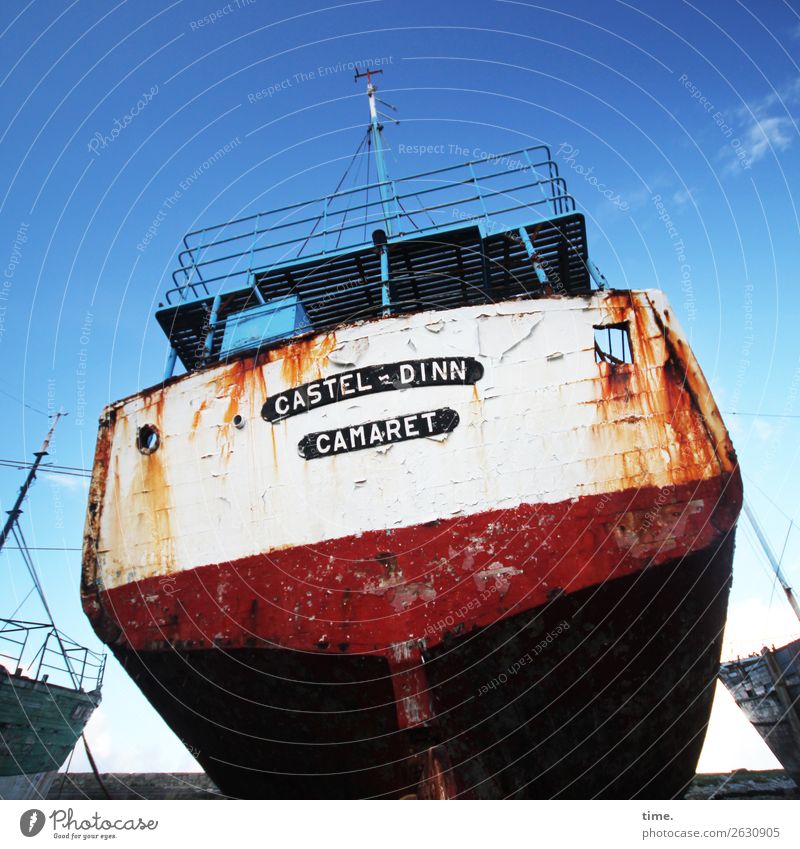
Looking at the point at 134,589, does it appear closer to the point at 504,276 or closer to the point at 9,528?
the point at 504,276

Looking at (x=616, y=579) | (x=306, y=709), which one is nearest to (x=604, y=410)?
(x=616, y=579)

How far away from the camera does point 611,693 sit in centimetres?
441

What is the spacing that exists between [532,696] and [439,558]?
126 centimetres

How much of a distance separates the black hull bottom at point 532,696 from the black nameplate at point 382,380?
204 centimetres

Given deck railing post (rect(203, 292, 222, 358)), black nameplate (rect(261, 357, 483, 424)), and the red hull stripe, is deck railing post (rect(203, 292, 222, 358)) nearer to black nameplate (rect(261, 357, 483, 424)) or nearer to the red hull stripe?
black nameplate (rect(261, 357, 483, 424))

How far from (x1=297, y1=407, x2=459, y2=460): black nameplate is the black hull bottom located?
1.66 metres

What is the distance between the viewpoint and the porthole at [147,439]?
5.95 metres

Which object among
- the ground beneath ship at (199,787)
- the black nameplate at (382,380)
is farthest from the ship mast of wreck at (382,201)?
the ground beneath ship at (199,787)

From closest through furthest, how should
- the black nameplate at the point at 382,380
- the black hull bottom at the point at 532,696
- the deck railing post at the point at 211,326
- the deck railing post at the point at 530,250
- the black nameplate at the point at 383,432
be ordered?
the black hull bottom at the point at 532,696
the black nameplate at the point at 383,432
the black nameplate at the point at 382,380
the deck railing post at the point at 530,250
the deck railing post at the point at 211,326

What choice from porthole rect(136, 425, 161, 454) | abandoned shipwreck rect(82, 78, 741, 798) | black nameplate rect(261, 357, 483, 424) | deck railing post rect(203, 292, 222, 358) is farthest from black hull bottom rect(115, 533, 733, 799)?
deck railing post rect(203, 292, 222, 358)

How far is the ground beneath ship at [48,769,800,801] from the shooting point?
10734 millimetres

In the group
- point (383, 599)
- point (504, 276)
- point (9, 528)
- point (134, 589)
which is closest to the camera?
point (383, 599)

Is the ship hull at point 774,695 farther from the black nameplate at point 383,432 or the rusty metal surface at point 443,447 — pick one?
the black nameplate at point 383,432
